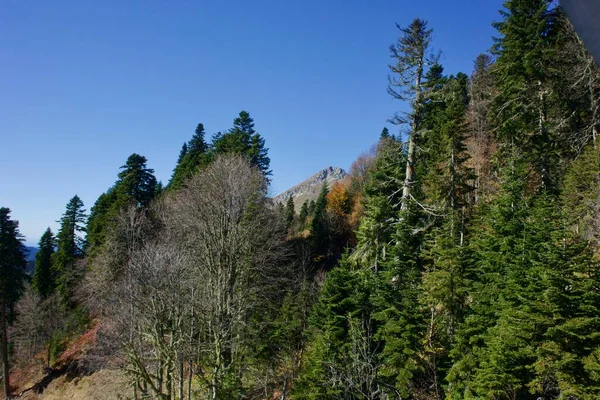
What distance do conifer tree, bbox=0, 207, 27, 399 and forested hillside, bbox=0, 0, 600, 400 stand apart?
4.26 feet

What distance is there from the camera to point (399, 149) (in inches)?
631

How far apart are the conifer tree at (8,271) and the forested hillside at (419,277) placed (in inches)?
51.2

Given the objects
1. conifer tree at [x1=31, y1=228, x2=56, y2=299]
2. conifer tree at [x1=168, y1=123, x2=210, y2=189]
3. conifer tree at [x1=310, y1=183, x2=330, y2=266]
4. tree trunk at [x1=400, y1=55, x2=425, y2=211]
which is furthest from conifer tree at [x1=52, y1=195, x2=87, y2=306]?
tree trunk at [x1=400, y1=55, x2=425, y2=211]

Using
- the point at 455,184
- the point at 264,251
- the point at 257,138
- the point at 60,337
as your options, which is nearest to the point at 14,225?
the point at 60,337

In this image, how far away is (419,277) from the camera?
18.4 metres

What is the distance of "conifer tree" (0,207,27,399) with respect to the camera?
1246 inches

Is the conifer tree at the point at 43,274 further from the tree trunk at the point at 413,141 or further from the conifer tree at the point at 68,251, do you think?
the tree trunk at the point at 413,141

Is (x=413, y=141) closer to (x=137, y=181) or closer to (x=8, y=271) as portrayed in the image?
(x=137, y=181)

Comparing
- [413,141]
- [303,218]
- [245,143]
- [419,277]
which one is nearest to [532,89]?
[413,141]

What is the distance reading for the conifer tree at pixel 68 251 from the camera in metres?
42.0

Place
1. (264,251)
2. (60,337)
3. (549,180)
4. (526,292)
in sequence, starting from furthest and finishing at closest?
(60,337) → (264,251) → (549,180) → (526,292)

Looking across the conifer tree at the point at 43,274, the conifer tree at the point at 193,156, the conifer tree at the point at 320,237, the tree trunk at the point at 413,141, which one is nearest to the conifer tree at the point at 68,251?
the conifer tree at the point at 43,274

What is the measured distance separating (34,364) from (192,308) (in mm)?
31147

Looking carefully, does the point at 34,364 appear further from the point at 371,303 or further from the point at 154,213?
the point at 371,303
